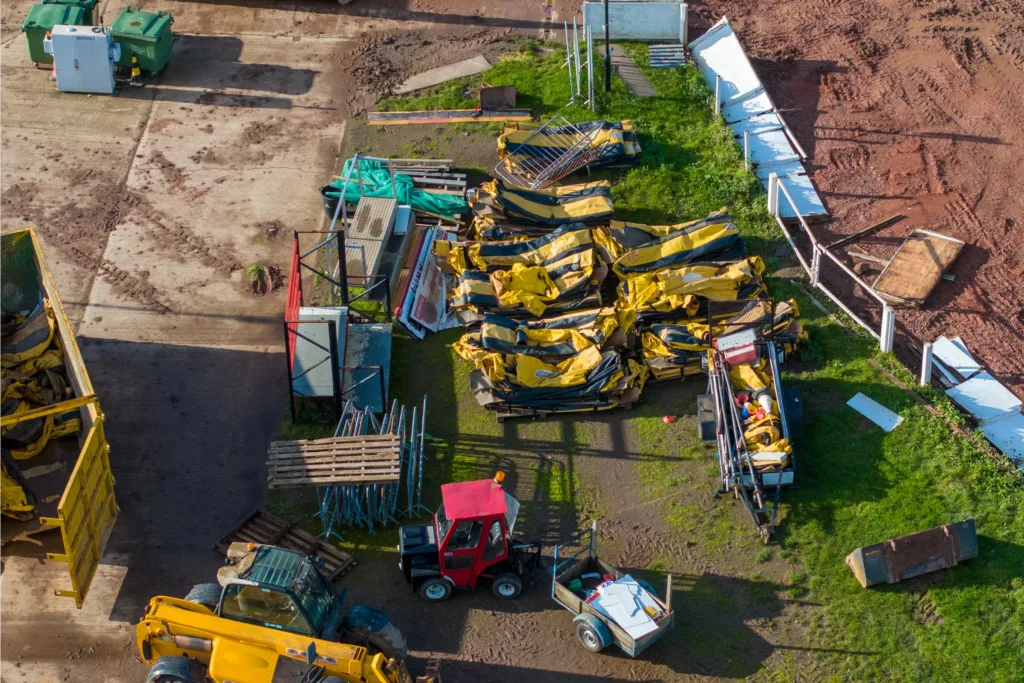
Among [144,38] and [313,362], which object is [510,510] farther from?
[144,38]

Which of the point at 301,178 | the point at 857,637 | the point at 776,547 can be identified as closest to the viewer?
the point at 857,637

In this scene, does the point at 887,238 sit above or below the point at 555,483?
above

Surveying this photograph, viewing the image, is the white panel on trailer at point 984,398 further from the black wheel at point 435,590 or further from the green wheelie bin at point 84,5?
the green wheelie bin at point 84,5

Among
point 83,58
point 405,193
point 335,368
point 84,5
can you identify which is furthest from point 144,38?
point 335,368

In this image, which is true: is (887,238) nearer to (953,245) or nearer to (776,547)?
(953,245)

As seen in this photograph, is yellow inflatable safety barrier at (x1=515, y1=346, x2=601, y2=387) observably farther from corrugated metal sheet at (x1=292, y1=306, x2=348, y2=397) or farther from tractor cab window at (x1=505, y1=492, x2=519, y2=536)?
corrugated metal sheet at (x1=292, y1=306, x2=348, y2=397)

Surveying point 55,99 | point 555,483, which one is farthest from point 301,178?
point 555,483
